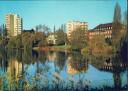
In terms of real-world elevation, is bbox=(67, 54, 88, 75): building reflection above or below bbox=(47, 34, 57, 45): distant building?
below

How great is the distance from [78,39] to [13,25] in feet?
3.40

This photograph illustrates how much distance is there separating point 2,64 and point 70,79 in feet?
3.52

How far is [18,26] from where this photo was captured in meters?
6.36

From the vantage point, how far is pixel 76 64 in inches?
254

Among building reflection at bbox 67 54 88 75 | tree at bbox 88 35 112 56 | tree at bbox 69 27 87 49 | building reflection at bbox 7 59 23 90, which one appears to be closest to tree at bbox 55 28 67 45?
tree at bbox 69 27 87 49

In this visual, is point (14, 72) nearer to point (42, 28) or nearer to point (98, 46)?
point (42, 28)

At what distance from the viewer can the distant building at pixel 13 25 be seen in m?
6.29

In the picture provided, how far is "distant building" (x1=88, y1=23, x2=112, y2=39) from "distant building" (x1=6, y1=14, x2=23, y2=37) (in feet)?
3.66

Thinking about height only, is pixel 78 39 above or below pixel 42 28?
below

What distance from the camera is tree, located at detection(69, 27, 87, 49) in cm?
652

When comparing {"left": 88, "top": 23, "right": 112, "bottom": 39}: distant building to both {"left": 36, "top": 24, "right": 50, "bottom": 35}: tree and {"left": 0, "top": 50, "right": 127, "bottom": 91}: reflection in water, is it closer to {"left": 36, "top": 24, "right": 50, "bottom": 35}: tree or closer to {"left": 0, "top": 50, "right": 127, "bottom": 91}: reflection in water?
{"left": 0, "top": 50, "right": 127, "bottom": 91}: reflection in water

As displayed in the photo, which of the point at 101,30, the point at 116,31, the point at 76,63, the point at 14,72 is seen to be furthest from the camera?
the point at 116,31

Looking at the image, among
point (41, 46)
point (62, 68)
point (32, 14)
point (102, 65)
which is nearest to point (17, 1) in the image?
point (32, 14)

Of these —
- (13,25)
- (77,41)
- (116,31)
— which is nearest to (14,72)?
(13,25)
